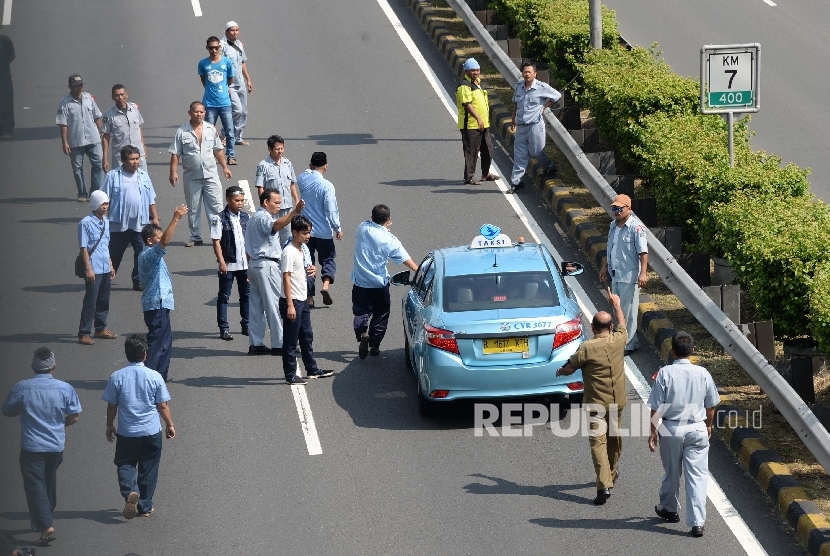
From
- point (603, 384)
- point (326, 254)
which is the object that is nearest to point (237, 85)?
point (326, 254)

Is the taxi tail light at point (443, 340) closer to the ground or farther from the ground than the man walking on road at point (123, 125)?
closer to the ground

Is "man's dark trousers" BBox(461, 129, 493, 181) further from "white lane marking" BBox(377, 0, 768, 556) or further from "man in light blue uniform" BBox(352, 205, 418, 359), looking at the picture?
"man in light blue uniform" BBox(352, 205, 418, 359)

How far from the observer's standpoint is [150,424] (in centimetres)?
1148

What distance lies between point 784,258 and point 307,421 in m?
4.96

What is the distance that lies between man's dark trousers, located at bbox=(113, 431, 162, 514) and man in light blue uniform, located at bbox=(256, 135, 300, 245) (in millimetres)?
5536

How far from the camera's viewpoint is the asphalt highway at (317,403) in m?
11.2

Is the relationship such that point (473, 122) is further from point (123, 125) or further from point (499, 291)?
point (499, 291)

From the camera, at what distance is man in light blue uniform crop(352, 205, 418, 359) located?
1476 cm

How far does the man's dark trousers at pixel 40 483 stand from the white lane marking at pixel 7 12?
716 inches

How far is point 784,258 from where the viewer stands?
13258 mm

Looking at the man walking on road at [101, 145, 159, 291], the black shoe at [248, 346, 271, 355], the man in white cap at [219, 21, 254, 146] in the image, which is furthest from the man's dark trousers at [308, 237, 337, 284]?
the man in white cap at [219, 21, 254, 146]

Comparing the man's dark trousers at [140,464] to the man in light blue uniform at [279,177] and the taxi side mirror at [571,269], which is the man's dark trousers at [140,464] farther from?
the man in light blue uniform at [279,177]

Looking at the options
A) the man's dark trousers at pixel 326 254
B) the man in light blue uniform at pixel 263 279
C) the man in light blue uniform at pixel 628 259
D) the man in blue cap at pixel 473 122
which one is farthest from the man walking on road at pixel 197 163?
the man in light blue uniform at pixel 628 259

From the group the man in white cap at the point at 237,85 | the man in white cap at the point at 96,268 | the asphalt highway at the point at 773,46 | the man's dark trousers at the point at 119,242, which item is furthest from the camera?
the man in white cap at the point at 237,85
